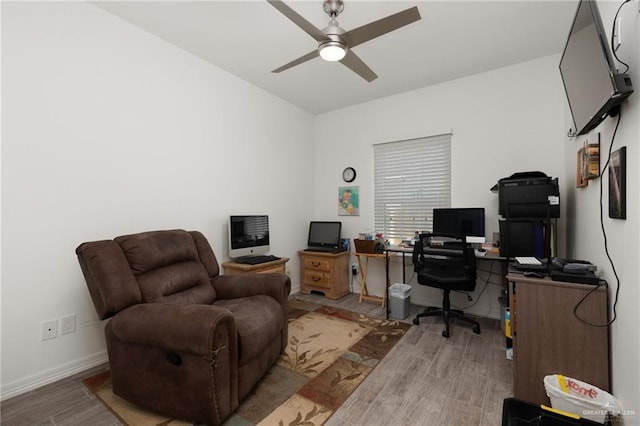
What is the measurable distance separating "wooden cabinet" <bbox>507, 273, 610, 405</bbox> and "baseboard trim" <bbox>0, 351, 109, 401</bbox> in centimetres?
304

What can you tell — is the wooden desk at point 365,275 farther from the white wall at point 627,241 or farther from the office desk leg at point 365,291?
the white wall at point 627,241

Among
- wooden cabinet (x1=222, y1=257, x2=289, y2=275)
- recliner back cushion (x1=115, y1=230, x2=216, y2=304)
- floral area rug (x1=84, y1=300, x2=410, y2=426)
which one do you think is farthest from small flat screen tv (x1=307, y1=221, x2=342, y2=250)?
recliner back cushion (x1=115, y1=230, x2=216, y2=304)

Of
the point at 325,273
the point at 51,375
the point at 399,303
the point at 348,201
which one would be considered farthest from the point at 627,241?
the point at 51,375

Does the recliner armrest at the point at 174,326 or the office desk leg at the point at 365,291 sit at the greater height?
the recliner armrest at the point at 174,326

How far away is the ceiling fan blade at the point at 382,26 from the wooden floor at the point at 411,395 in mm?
2423

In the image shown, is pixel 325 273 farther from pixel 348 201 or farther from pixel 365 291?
pixel 348 201

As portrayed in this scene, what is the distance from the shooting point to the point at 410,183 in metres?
3.83

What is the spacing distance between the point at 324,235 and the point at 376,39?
2.62 meters

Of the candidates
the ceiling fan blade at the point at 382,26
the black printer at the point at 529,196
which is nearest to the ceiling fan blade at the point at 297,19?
the ceiling fan blade at the point at 382,26

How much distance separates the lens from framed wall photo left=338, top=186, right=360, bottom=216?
4270mm

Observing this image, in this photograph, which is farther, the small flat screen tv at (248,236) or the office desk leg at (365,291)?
the office desk leg at (365,291)

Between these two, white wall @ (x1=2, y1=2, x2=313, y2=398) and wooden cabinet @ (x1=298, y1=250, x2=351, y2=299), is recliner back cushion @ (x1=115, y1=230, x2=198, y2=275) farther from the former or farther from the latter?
wooden cabinet @ (x1=298, y1=250, x2=351, y2=299)

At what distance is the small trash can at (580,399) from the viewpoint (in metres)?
1.38

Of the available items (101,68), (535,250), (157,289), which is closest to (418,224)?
(535,250)
